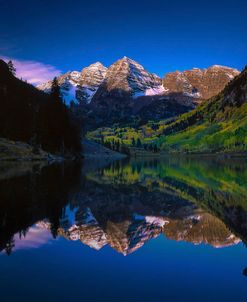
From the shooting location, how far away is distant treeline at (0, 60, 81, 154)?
141 metres

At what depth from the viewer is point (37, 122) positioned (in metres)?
149

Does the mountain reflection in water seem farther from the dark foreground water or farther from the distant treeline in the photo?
the distant treeline

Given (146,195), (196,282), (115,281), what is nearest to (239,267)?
(196,282)

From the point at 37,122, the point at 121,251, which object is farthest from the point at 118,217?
the point at 37,122

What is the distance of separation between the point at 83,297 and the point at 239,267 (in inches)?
290

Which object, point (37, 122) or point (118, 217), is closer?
point (118, 217)

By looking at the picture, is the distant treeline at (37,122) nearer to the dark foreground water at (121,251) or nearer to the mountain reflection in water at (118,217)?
the mountain reflection in water at (118,217)

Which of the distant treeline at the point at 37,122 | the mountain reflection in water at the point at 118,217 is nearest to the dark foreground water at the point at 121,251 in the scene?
the mountain reflection in water at the point at 118,217

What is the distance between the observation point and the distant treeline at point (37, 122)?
14075 cm

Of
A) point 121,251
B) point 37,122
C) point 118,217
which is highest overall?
point 37,122

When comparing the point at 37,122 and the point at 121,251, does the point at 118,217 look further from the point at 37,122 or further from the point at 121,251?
the point at 37,122

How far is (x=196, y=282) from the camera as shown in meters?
14.2

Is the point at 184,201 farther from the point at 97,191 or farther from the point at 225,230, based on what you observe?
the point at 225,230

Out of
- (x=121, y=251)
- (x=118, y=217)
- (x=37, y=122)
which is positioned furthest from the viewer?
(x=37, y=122)
